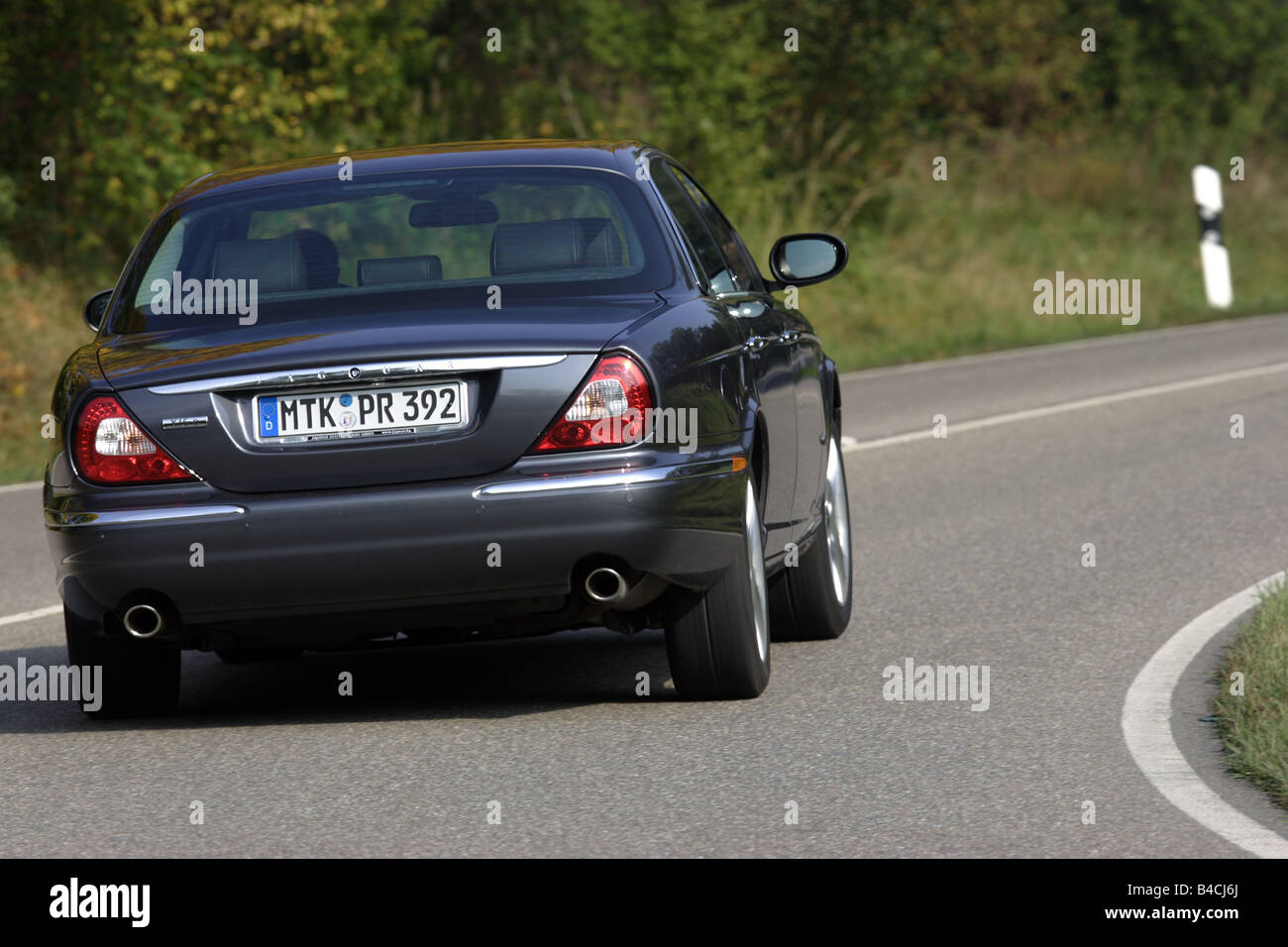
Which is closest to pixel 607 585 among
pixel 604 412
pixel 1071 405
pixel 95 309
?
pixel 604 412

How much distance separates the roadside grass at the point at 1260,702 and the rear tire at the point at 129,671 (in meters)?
3.05

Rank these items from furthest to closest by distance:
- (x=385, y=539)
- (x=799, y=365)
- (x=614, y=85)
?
(x=614, y=85), (x=799, y=365), (x=385, y=539)

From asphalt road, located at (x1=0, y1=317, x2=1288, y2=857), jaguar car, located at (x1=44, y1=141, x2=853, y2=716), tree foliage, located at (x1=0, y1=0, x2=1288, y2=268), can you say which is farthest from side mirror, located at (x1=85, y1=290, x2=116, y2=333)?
tree foliage, located at (x1=0, y1=0, x2=1288, y2=268)

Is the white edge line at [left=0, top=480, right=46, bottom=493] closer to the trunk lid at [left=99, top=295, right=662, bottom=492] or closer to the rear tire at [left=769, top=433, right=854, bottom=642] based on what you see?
the rear tire at [left=769, top=433, right=854, bottom=642]

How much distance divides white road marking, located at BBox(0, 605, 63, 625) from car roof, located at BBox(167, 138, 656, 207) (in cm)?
237

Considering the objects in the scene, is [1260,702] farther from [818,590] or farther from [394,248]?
[394,248]

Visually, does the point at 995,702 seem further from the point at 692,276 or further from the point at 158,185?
the point at 158,185

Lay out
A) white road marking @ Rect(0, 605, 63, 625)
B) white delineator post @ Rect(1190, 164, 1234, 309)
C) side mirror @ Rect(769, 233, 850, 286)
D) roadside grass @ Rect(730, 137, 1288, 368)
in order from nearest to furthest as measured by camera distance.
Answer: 1. side mirror @ Rect(769, 233, 850, 286)
2. white road marking @ Rect(0, 605, 63, 625)
3. roadside grass @ Rect(730, 137, 1288, 368)
4. white delineator post @ Rect(1190, 164, 1234, 309)

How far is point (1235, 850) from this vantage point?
16.2 ft

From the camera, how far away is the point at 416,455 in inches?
232

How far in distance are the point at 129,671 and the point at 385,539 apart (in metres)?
1.22

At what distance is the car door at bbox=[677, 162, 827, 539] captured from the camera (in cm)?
738

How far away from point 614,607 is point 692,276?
1.12 metres
